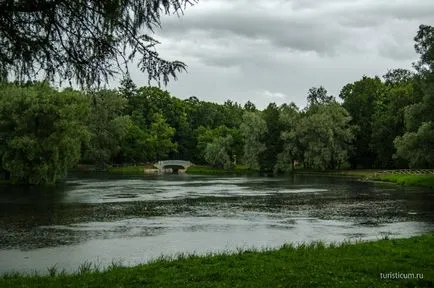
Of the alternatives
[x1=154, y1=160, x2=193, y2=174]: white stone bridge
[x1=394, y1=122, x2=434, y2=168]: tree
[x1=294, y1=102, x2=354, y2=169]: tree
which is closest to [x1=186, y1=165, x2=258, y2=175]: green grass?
[x1=154, y1=160, x2=193, y2=174]: white stone bridge

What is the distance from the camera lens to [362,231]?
23625mm

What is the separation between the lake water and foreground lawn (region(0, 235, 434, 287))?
178 inches

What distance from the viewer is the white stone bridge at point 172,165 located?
4210 inches

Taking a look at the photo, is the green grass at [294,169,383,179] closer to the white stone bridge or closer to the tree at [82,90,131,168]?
the white stone bridge

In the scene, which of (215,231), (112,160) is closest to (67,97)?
(215,231)

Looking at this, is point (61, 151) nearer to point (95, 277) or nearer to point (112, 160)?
point (95, 277)

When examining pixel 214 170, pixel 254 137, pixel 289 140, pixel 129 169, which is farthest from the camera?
pixel 129 169

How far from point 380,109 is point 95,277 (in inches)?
3664

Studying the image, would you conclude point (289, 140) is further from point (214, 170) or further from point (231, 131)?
point (231, 131)

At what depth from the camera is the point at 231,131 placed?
380ft

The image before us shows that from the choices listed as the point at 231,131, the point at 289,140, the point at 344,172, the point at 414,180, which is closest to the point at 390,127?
the point at 344,172

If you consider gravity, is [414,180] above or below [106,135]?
below

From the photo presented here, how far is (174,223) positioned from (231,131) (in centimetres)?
8983

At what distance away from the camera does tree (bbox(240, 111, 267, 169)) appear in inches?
3671
